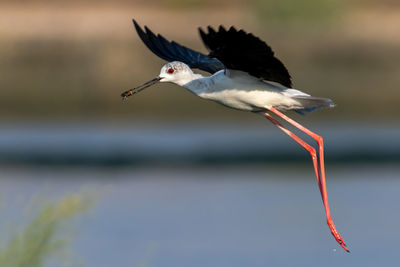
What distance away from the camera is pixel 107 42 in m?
24.1

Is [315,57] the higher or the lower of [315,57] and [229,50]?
the higher

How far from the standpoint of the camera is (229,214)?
1358cm

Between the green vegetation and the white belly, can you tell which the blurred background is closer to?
the green vegetation

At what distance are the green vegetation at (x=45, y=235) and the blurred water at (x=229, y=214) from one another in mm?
2935

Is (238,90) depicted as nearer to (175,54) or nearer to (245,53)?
(245,53)

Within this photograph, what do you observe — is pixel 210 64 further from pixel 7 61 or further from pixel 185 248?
pixel 7 61

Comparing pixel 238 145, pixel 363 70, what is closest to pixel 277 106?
pixel 238 145

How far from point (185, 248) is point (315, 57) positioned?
13076 mm

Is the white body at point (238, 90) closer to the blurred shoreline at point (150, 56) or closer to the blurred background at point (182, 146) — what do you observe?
the blurred background at point (182, 146)

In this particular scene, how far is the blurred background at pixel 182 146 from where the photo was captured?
11.4 metres

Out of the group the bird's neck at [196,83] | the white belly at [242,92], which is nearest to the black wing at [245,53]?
the white belly at [242,92]

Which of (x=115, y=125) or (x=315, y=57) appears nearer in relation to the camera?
(x=115, y=125)

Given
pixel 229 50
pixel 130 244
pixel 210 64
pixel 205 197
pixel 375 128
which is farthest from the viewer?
pixel 375 128

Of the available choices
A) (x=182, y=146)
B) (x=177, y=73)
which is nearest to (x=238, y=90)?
(x=177, y=73)
